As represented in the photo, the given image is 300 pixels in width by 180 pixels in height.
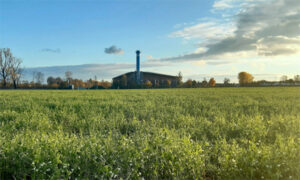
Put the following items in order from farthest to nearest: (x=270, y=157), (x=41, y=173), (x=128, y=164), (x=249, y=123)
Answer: (x=249, y=123), (x=270, y=157), (x=128, y=164), (x=41, y=173)

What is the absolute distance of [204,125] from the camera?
616cm

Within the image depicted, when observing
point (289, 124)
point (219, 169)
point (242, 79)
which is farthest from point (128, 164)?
point (242, 79)

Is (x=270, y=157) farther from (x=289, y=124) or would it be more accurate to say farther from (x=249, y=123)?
(x=289, y=124)

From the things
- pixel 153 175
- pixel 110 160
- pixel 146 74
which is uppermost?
pixel 146 74

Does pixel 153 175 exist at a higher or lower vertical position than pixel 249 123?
lower

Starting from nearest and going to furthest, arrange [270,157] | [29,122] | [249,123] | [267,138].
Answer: [270,157] < [267,138] < [249,123] < [29,122]

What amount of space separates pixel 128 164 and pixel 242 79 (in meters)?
113

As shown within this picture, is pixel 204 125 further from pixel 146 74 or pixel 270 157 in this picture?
pixel 146 74

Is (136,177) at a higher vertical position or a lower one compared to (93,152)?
lower

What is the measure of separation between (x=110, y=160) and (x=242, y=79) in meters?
113

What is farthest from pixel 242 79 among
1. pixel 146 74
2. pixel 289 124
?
pixel 289 124

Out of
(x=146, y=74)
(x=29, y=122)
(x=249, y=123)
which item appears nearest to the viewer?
(x=249, y=123)

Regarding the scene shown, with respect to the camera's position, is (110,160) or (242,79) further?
(242,79)

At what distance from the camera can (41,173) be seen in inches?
120
